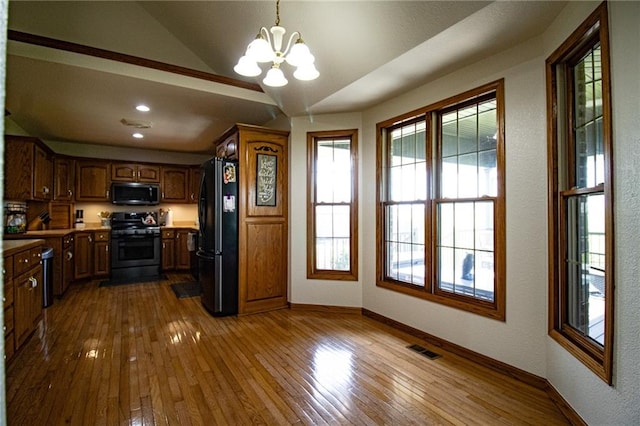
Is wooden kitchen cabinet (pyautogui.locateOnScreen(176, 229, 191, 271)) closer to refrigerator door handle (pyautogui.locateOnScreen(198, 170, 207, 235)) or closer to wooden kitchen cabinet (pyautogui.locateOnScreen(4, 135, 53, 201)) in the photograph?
wooden kitchen cabinet (pyautogui.locateOnScreen(4, 135, 53, 201))

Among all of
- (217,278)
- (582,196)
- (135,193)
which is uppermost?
(135,193)

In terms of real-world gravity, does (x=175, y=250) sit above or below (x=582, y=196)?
below

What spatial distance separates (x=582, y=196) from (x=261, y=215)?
312 cm

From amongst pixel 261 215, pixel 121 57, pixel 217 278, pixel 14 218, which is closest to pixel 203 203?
pixel 261 215

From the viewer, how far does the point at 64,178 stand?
5621 millimetres

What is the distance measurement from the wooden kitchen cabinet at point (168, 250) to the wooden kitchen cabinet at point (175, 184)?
734 mm

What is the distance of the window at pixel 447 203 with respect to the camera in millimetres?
2656

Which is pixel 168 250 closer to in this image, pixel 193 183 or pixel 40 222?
pixel 193 183

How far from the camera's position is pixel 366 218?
3.85 metres

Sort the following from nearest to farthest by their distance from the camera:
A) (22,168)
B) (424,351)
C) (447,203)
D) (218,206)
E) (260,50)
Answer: (260,50)
(424,351)
(447,203)
(218,206)
(22,168)

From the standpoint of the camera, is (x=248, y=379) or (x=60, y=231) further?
(x=60, y=231)

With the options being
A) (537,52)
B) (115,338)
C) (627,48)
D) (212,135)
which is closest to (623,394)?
(627,48)

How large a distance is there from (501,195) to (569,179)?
0.46m

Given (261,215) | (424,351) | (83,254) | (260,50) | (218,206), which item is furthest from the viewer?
(83,254)
